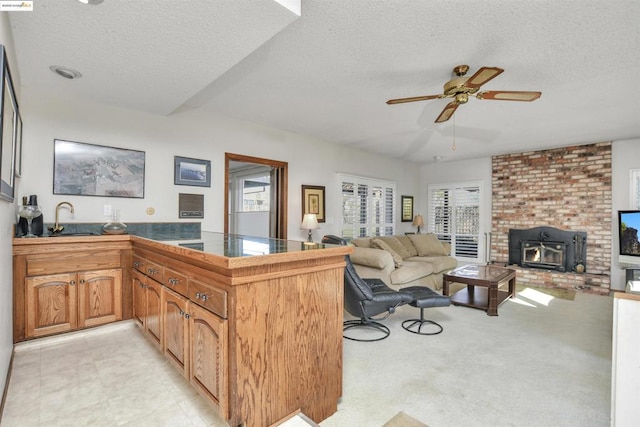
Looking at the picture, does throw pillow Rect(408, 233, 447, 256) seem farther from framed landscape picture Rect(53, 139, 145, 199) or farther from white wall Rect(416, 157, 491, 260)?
framed landscape picture Rect(53, 139, 145, 199)

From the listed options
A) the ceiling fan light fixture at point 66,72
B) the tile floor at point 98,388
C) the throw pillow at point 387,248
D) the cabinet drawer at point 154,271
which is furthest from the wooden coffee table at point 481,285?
the ceiling fan light fixture at point 66,72

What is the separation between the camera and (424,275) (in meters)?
4.62

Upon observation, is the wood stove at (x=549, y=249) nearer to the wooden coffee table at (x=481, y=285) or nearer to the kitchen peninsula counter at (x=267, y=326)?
the wooden coffee table at (x=481, y=285)

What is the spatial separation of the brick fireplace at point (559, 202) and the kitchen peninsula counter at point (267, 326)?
5422mm

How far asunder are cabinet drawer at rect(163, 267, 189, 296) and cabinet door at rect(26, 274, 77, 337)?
126 centimetres

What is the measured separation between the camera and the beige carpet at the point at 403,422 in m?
1.69

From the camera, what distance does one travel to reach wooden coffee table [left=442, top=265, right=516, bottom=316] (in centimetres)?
365

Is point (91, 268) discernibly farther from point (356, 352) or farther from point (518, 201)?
point (518, 201)

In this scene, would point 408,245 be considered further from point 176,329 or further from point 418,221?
point 176,329

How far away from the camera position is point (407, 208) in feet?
23.6

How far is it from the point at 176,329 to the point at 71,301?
57.7 inches

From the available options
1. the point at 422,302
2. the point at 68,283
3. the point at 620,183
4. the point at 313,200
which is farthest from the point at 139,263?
the point at 620,183

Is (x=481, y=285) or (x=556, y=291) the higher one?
(x=481, y=285)

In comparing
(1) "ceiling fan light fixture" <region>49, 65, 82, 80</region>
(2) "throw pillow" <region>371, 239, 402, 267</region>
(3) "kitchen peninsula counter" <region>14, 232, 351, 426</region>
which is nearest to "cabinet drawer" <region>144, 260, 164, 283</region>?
(3) "kitchen peninsula counter" <region>14, 232, 351, 426</region>
